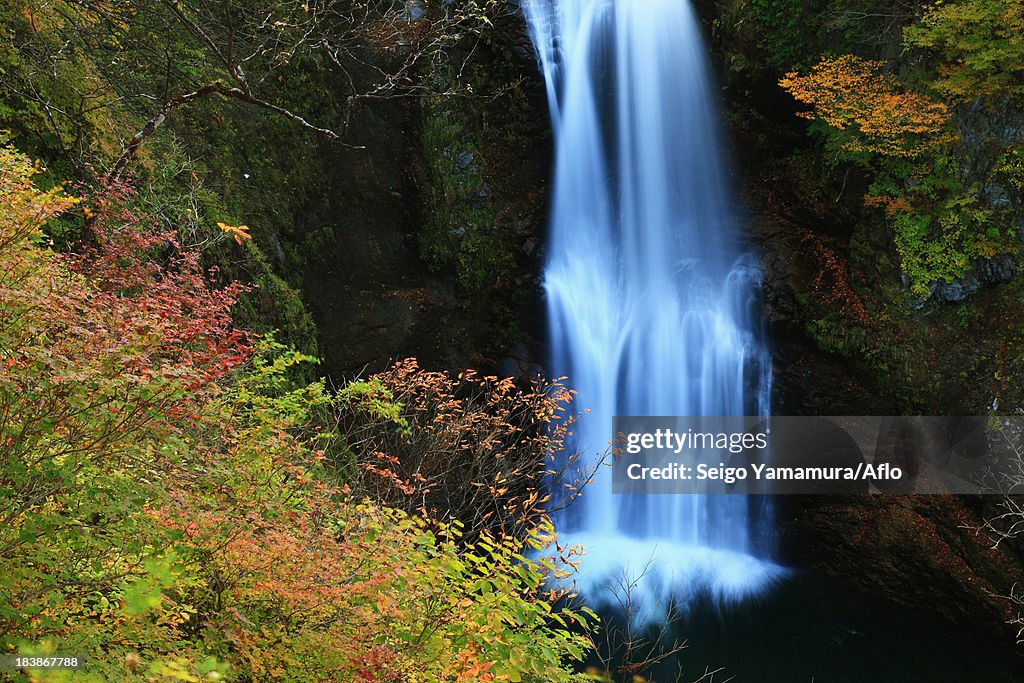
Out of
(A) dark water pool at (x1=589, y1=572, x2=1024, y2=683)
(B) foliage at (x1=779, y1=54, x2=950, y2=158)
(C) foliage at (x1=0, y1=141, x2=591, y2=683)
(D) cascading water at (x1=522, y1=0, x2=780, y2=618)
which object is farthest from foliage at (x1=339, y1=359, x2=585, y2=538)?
(B) foliage at (x1=779, y1=54, x2=950, y2=158)

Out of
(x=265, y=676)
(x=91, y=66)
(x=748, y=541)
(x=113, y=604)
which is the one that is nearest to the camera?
(x=113, y=604)

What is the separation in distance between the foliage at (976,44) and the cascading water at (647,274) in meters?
3.88

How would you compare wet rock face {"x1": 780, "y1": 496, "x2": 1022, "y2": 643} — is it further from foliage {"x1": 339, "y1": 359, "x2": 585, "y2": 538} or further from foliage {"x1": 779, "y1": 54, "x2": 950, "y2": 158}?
foliage {"x1": 339, "y1": 359, "x2": 585, "y2": 538}

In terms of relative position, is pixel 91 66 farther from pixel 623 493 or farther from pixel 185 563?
pixel 623 493

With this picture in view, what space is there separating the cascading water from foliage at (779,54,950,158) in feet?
7.82

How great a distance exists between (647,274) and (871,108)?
4.23m

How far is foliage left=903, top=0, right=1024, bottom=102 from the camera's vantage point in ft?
27.0

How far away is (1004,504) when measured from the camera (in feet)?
28.0

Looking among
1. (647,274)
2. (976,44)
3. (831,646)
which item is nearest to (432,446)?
(831,646)

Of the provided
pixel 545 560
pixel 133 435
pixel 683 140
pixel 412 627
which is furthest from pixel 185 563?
pixel 683 140

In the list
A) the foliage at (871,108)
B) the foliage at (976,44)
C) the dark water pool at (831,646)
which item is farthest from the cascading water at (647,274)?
the foliage at (976,44)

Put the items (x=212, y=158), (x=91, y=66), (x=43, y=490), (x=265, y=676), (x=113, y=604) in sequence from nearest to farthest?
(x=43, y=490)
(x=113, y=604)
(x=265, y=676)
(x=91, y=66)
(x=212, y=158)

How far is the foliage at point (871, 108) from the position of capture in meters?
9.48

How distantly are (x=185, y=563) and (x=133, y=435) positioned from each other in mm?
567
